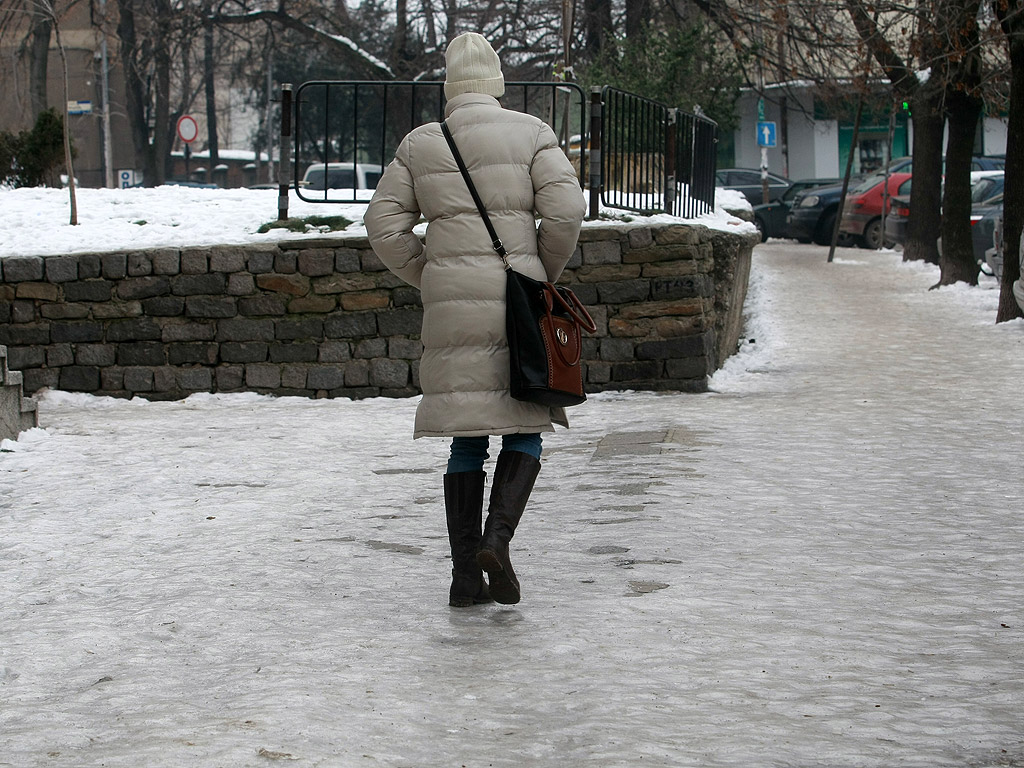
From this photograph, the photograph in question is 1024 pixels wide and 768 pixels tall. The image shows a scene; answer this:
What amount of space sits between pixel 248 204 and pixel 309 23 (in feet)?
58.7

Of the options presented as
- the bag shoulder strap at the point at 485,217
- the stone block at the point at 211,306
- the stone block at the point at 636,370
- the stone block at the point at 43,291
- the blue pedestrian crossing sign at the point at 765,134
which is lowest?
the stone block at the point at 636,370

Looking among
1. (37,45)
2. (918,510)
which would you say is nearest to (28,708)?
(918,510)

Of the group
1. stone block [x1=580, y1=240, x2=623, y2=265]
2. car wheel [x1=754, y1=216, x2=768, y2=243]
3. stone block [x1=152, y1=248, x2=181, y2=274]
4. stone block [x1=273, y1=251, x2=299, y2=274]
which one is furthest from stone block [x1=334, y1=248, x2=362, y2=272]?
car wheel [x1=754, y1=216, x2=768, y2=243]

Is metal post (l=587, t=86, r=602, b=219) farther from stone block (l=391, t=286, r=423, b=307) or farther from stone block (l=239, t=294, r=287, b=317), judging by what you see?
stone block (l=239, t=294, r=287, b=317)

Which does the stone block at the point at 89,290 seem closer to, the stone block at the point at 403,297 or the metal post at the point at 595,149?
the stone block at the point at 403,297

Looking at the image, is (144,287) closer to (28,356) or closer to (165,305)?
(165,305)

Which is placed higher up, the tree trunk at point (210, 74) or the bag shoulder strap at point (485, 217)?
the tree trunk at point (210, 74)

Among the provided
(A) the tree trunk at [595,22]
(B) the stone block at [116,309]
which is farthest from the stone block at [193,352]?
(A) the tree trunk at [595,22]

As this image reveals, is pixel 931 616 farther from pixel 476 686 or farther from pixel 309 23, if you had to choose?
pixel 309 23

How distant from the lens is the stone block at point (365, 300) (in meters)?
9.43

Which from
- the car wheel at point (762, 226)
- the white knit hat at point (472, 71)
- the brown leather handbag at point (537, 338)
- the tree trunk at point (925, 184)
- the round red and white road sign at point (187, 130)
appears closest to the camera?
the brown leather handbag at point (537, 338)

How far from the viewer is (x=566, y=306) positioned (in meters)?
4.15

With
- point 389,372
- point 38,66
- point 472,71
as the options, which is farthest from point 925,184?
point 38,66

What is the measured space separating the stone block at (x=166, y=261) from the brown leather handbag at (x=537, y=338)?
18.9 ft
